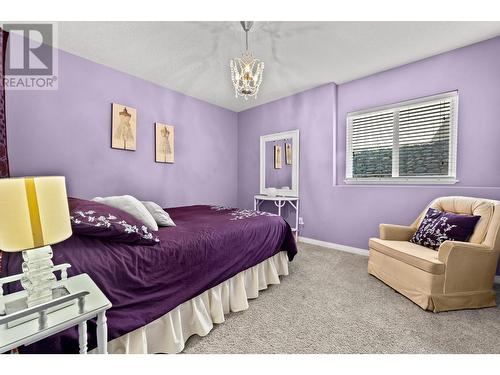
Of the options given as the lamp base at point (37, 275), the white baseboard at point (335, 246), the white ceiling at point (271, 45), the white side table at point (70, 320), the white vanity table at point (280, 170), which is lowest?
the white baseboard at point (335, 246)

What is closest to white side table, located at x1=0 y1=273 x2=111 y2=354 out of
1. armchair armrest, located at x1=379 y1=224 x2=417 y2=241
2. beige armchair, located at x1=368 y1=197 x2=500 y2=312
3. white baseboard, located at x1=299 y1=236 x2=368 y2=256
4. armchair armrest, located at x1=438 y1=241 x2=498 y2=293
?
beige armchair, located at x1=368 y1=197 x2=500 y2=312

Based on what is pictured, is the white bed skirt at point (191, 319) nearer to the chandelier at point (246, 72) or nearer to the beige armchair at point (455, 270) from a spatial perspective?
the beige armchair at point (455, 270)

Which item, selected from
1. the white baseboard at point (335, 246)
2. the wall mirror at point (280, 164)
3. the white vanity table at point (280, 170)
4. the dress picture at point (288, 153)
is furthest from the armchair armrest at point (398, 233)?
the dress picture at point (288, 153)

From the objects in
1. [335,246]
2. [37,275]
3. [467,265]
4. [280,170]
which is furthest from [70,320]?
[280,170]

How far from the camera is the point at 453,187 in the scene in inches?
95.4

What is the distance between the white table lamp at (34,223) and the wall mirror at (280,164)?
3.28m

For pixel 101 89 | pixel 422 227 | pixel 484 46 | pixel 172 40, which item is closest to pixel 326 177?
pixel 422 227

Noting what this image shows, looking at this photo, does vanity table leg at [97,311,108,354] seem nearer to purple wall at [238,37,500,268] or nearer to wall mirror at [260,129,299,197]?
purple wall at [238,37,500,268]

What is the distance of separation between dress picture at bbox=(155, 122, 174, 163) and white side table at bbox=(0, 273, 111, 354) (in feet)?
8.58

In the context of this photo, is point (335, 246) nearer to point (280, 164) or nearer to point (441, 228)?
point (441, 228)

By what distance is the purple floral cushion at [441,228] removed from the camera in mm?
1918
